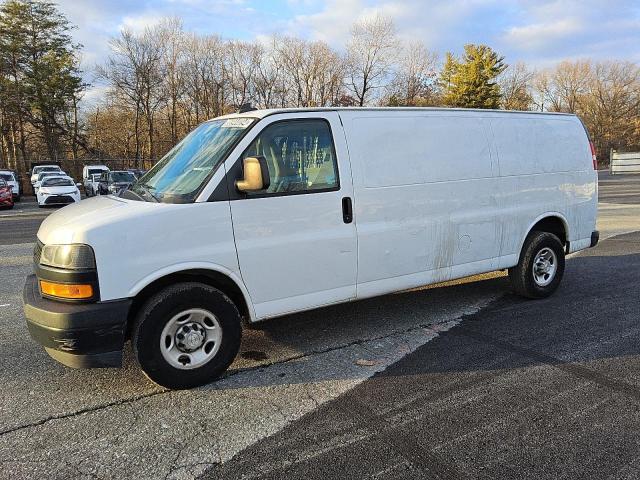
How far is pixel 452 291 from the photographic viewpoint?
6469 millimetres

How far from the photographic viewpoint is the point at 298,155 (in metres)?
4.14

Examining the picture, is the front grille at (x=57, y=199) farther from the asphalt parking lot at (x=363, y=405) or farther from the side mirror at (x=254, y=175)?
the side mirror at (x=254, y=175)

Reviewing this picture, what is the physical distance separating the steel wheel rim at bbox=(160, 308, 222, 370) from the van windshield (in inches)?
34.9

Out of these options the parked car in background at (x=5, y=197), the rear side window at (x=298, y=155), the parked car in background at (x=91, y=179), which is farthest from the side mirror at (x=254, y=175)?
the parked car in background at (x=91, y=179)

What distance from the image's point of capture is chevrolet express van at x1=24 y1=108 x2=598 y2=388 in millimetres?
3426

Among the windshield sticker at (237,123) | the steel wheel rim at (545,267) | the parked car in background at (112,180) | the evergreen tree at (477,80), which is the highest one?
the evergreen tree at (477,80)

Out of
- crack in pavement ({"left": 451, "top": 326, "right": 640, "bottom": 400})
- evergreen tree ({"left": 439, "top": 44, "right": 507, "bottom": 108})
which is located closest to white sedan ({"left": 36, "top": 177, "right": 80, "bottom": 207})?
crack in pavement ({"left": 451, "top": 326, "right": 640, "bottom": 400})

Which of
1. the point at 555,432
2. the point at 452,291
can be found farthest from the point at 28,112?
the point at 555,432

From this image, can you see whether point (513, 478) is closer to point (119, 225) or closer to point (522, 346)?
point (522, 346)

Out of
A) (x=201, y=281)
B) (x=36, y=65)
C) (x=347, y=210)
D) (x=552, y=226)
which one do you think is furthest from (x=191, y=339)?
(x=36, y=65)

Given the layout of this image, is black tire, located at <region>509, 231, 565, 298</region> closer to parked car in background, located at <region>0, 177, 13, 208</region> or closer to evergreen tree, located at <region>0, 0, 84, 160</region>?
parked car in background, located at <region>0, 177, 13, 208</region>

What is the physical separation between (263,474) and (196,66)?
173ft

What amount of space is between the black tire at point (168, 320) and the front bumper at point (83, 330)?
0.15 m

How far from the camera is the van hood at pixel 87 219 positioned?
337 centimetres
